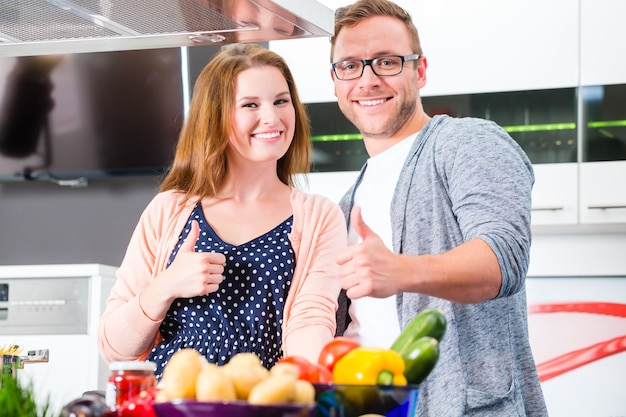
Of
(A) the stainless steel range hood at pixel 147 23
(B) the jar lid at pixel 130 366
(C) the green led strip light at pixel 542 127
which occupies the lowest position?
(B) the jar lid at pixel 130 366

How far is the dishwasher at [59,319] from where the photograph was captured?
322 centimetres

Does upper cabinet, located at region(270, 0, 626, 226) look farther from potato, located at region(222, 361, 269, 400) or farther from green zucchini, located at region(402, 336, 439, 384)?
potato, located at region(222, 361, 269, 400)

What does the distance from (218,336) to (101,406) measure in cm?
70

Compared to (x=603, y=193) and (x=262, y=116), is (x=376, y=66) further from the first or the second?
(x=603, y=193)

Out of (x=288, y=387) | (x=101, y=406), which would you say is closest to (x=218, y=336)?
(x=101, y=406)

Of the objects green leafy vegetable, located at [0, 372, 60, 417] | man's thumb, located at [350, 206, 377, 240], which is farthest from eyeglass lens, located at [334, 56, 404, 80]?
green leafy vegetable, located at [0, 372, 60, 417]

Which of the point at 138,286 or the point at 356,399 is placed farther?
the point at 138,286

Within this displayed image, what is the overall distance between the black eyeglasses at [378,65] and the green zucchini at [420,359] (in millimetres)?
1161

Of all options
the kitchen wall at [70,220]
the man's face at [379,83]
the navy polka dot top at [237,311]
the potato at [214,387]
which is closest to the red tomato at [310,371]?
the potato at [214,387]

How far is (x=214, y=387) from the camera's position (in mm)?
957

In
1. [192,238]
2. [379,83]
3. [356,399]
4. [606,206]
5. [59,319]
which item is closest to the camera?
[356,399]

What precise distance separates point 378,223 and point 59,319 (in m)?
1.66

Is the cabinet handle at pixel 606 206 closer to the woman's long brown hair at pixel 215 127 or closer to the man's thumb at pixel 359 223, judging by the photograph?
the woman's long brown hair at pixel 215 127

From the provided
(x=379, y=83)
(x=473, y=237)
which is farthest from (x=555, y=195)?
(x=473, y=237)
